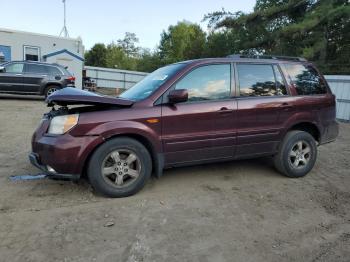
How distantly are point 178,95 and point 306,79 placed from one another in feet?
8.04

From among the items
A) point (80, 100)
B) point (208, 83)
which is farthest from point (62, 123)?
point (208, 83)

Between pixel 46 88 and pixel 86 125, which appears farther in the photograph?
pixel 46 88

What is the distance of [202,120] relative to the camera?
5.15m

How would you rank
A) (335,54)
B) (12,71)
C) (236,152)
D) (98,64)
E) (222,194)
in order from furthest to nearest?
(98,64) < (335,54) < (12,71) < (236,152) < (222,194)

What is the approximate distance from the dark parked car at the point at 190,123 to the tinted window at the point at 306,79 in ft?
0.05

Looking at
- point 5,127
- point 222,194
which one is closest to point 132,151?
point 222,194

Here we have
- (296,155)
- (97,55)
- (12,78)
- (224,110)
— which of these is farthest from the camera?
(97,55)

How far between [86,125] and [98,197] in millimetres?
937

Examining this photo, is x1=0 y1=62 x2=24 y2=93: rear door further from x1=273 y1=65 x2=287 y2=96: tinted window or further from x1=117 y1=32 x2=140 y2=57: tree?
x1=117 y1=32 x2=140 y2=57: tree

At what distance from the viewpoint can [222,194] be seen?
16.8 feet

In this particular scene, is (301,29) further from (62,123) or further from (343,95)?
(62,123)

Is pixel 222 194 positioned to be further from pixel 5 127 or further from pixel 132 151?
pixel 5 127

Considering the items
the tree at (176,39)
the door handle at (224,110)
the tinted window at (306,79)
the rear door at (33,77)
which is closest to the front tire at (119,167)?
the door handle at (224,110)

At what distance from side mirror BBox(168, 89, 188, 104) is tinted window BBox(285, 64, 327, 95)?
6.55ft
